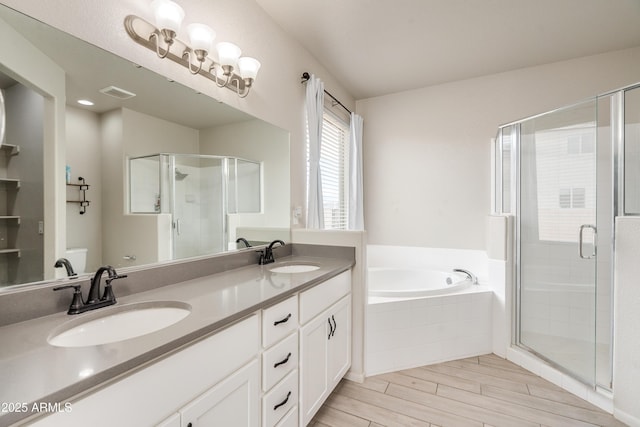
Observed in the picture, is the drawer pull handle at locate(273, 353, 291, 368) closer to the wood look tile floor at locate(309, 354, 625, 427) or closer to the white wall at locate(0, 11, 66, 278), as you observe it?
the wood look tile floor at locate(309, 354, 625, 427)

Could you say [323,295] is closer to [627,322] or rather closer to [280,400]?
[280,400]

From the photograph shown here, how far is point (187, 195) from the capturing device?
1529 millimetres

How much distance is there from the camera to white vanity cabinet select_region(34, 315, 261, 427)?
2.03 ft

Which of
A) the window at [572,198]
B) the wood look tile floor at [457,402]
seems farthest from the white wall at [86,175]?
the window at [572,198]

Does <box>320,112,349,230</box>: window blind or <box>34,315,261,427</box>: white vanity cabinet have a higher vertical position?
<box>320,112,349,230</box>: window blind

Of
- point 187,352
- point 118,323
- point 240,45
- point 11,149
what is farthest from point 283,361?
point 240,45

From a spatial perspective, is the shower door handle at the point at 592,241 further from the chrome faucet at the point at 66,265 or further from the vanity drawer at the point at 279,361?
the chrome faucet at the point at 66,265

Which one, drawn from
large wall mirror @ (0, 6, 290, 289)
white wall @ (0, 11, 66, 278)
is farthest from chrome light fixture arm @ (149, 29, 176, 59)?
white wall @ (0, 11, 66, 278)

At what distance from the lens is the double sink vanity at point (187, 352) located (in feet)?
1.95

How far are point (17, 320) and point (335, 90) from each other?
2.95 m

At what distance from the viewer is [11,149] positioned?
0.87 metres

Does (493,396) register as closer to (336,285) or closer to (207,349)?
(336,285)

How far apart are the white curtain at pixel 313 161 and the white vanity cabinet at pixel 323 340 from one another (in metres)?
0.66

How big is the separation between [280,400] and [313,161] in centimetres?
175
